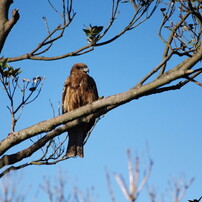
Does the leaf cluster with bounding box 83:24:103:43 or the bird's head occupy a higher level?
the bird's head

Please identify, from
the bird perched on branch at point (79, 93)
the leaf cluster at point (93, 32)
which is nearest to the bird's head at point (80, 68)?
the bird perched on branch at point (79, 93)

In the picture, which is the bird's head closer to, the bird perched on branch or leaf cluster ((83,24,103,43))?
the bird perched on branch

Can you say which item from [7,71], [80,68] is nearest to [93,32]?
[7,71]

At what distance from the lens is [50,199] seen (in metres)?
4.18

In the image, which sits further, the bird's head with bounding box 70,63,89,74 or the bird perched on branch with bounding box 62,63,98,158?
A: the bird's head with bounding box 70,63,89,74

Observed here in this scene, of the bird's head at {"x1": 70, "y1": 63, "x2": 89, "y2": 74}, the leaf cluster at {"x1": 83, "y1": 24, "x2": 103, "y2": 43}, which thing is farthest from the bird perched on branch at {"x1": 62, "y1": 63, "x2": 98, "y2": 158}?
the leaf cluster at {"x1": 83, "y1": 24, "x2": 103, "y2": 43}

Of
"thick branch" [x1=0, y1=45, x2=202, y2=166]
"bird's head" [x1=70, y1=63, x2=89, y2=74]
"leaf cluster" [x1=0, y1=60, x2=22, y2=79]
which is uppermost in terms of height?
"bird's head" [x1=70, y1=63, x2=89, y2=74]

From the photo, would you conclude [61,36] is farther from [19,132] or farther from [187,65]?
[187,65]

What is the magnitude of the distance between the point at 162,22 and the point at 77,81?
2624mm

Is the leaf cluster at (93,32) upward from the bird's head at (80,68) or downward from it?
downward

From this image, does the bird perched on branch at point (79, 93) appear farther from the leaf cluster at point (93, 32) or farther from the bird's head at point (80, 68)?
the leaf cluster at point (93, 32)

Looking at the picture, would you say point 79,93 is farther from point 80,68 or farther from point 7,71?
point 7,71

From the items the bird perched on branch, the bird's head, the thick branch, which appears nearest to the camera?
the thick branch

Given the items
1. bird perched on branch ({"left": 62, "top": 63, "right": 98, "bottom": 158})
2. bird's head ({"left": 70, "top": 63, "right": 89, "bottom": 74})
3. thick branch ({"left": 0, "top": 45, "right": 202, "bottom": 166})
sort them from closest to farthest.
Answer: thick branch ({"left": 0, "top": 45, "right": 202, "bottom": 166})
bird perched on branch ({"left": 62, "top": 63, "right": 98, "bottom": 158})
bird's head ({"left": 70, "top": 63, "right": 89, "bottom": 74})
